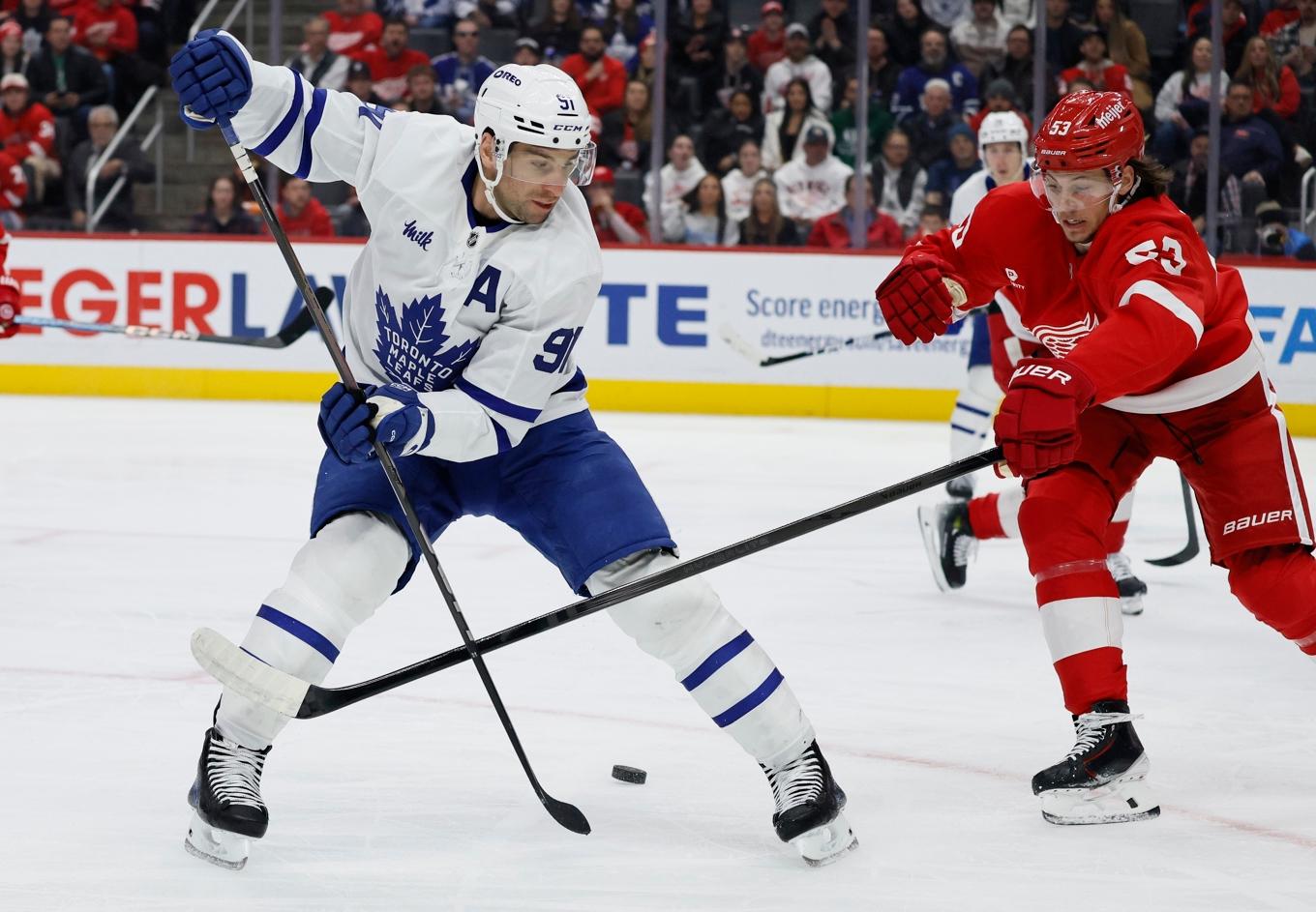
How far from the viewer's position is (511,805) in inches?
94.4

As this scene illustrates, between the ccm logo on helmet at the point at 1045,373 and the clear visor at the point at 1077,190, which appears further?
the clear visor at the point at 1077,190

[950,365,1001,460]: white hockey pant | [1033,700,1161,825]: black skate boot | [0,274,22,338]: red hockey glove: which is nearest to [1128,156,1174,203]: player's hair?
[1033,700,1161,825]: black skate boot

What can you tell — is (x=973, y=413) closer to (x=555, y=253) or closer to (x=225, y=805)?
(x=555, y=253)

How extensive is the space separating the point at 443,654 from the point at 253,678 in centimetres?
26

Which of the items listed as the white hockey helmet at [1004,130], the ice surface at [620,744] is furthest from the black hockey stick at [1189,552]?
the white hockey helmet at [1004,130]

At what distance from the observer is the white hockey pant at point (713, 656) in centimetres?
219

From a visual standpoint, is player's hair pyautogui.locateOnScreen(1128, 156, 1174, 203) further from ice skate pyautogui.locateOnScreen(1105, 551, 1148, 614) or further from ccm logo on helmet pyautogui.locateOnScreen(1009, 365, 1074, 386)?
ice skate pyautogui.locateOnScreen(1105, 551, 1148, 614)

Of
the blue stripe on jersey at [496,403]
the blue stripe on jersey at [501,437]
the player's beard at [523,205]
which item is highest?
the player's beard at [523,205]

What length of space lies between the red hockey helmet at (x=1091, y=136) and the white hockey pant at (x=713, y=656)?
0.80 meters

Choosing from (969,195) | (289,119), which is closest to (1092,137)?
(289,119)

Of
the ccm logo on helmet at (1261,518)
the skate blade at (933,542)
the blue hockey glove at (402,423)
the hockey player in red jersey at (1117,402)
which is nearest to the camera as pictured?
the blue hockey glove at (402,423)

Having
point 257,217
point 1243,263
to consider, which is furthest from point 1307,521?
point 257,217

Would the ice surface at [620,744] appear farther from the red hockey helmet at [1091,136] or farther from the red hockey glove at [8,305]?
the red hockey helmet at [1091,136]

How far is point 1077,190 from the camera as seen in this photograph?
240cm
